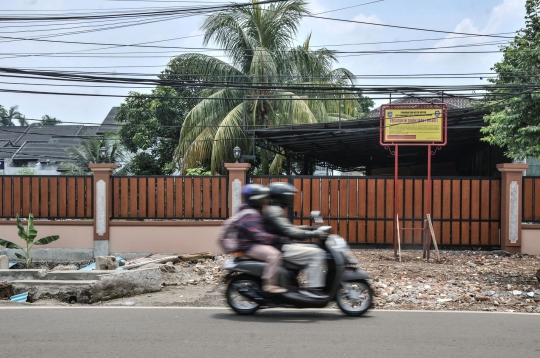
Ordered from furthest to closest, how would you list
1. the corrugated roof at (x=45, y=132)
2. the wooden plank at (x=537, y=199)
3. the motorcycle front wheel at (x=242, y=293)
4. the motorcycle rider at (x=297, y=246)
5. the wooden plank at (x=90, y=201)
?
the corrugated roof at (x=45, y=132) < the wooden plank at (x=90, y=201) < the wooden plank at (x=537, y=199) < the motorcycle front wheel at (x=242, y=293) < the motorcycle rider at (x=297, y=246)

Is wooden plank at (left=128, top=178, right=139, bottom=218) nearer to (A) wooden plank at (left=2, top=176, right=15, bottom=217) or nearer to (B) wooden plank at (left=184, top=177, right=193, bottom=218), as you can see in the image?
(B) wooden plank at (left=184, top=177, right=193, bottom=218)

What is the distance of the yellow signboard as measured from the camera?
45.2ft

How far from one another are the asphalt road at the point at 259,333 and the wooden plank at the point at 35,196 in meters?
8.44

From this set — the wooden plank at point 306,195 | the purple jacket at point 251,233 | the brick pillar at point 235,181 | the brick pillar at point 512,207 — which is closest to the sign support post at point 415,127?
the brick pillar at point 512,207

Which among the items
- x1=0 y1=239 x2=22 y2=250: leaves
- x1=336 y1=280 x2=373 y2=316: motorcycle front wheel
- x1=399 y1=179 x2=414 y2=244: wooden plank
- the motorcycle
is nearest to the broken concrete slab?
the motorcycle

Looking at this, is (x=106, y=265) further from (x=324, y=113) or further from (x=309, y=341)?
(x=324, y=113)

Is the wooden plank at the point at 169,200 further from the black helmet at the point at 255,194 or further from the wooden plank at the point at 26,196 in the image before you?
the black helmet at the point at 255,194

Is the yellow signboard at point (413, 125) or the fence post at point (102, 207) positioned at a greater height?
the yellow signboard at point (413, 125)

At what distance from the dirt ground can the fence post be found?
3.15 metres

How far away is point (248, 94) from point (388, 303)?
15650mm

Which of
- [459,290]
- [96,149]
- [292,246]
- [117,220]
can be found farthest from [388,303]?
[96,149]

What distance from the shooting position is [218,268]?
1209 cm

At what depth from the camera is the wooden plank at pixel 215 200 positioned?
15148 mm

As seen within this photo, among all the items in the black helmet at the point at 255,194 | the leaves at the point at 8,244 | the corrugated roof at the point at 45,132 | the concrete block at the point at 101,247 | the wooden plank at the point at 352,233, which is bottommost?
the concrete block at the point at 101,247
